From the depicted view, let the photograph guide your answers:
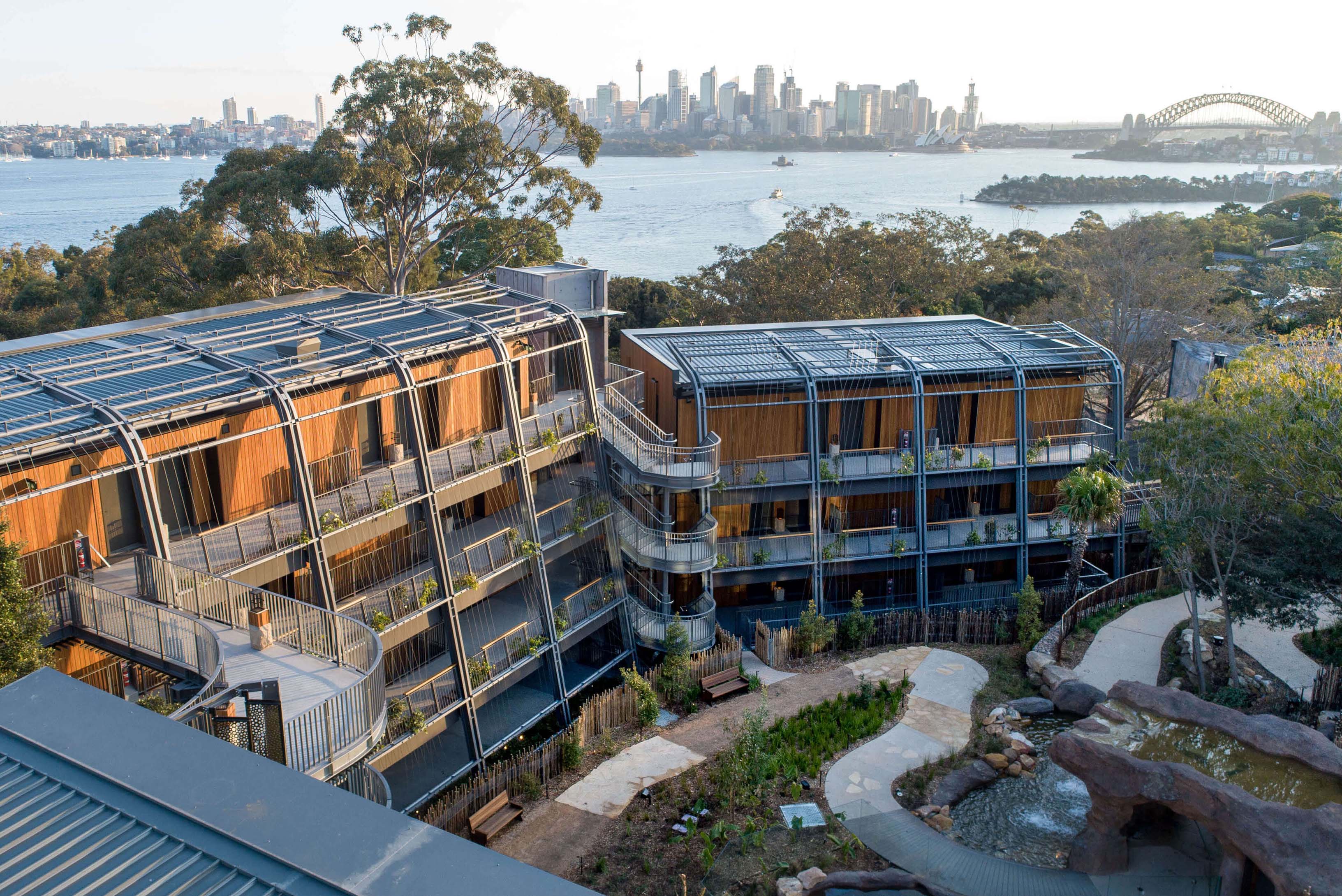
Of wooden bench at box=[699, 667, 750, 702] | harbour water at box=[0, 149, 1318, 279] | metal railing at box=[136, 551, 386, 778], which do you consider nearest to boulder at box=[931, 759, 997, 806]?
wooden bench at box=[699, 667, 750, 702]

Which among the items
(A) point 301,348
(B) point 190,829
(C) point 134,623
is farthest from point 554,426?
(B) point 190,829

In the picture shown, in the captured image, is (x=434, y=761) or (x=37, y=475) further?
(x=434, y=761)

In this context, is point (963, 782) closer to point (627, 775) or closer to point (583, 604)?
point (627, 775)

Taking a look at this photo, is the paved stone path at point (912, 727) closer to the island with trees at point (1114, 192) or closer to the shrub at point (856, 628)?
the shrub at point (856, 628)

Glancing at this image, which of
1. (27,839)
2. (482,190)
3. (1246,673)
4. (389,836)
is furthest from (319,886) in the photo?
(482,190)

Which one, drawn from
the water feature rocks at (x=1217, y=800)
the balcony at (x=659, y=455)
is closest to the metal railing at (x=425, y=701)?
the balcony at (x=659, y=455)

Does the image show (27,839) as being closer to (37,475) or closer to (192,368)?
(37,475)
